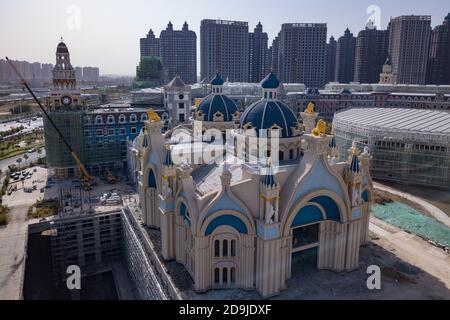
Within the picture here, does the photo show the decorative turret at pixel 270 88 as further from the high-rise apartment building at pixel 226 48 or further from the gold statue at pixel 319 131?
the high-rise apartment building at pixel 226 48

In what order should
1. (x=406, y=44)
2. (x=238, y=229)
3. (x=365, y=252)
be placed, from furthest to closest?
(x=406, y=44), (x=365, y=252), (x=238, y=229)

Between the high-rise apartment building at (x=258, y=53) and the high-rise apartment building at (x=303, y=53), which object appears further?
the high-rise apartment building at (x=258, y=53)

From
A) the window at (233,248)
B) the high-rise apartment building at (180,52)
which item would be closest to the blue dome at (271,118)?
the window at (233,248)

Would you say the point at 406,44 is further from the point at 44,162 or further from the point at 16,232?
the point at 16,232

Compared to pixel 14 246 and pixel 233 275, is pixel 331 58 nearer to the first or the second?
pixel 233 275

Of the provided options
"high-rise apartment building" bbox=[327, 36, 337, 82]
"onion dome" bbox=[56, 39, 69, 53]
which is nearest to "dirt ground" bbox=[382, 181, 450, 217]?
"onion dome" bbox=[56, 39, 69, 53]

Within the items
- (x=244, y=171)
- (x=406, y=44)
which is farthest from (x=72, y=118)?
(x=406, y=44)
